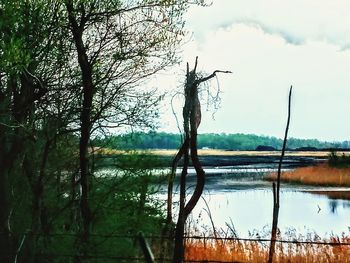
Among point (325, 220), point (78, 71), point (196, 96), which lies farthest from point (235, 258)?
point (325, 220)

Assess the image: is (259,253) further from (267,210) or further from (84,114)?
(267,210)

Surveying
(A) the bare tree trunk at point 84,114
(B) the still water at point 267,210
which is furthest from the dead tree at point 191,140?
(B) the still water at point 267,210

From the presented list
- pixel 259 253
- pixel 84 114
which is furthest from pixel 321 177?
pixel 84 114

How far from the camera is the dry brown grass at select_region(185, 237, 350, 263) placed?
14398 mm

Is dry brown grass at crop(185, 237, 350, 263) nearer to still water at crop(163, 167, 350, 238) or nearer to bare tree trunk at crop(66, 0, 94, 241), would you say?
still water at crop(163, 167, 350, 238)

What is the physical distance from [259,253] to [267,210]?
698 inches

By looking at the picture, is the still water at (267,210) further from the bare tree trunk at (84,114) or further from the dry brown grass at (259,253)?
the bare tree trunk at (84,114)

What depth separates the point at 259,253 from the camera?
14773mm

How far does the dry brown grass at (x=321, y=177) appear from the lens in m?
44.8

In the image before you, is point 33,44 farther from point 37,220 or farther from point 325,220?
point 325,220

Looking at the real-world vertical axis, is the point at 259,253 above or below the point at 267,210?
above

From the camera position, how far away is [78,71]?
1121 centimetres

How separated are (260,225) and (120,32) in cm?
1761

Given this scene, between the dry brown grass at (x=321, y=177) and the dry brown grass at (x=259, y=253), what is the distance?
96.6 feet
